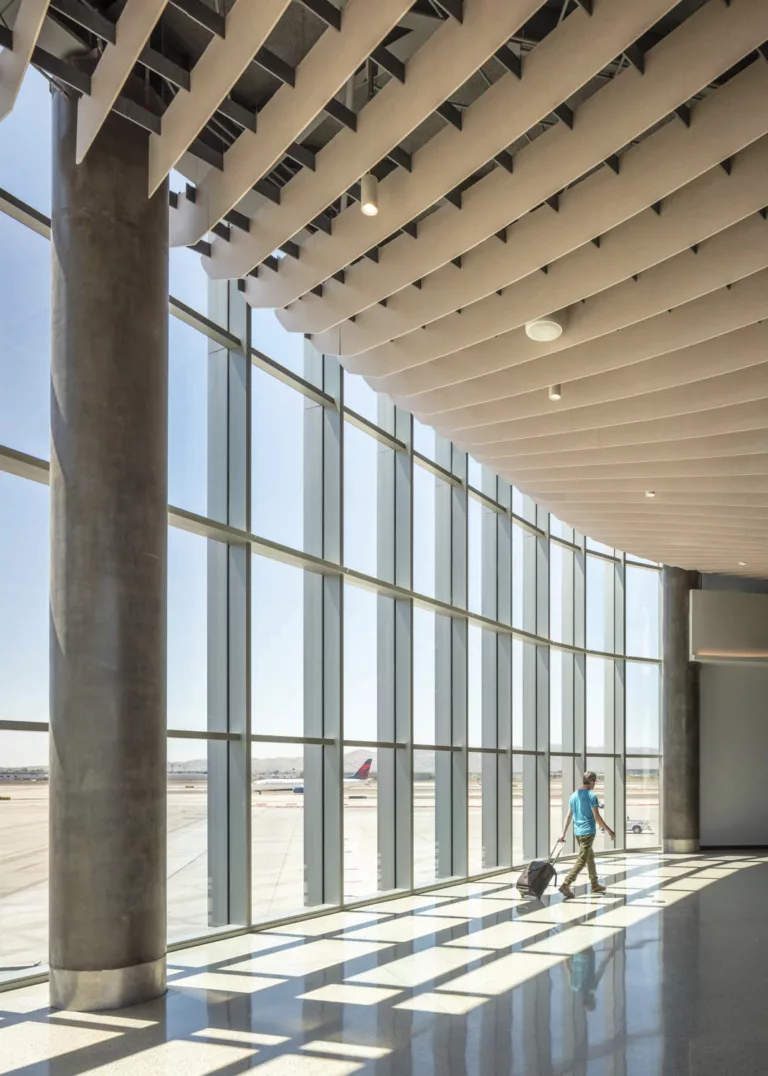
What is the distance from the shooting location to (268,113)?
20.9ft

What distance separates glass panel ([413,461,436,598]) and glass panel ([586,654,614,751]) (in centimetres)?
612

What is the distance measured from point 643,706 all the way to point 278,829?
9.42 meters

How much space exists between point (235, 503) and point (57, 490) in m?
3.20

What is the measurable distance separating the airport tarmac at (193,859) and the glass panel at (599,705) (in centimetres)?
134

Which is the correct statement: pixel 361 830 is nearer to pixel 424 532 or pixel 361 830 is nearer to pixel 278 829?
pixel 278 829

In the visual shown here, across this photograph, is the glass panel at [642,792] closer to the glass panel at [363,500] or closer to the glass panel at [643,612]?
the glass panel at [643,612]

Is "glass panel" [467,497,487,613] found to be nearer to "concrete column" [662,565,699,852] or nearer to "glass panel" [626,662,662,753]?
"concrete column" [662,565,699,852]

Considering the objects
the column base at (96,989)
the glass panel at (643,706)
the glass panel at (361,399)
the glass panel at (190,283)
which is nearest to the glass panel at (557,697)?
the glass panel at (643,706)

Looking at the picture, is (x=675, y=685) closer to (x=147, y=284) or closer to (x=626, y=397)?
(x=626, y=397)

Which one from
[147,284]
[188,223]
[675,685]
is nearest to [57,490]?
[147,284]

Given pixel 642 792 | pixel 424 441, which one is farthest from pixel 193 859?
pixel 642 792

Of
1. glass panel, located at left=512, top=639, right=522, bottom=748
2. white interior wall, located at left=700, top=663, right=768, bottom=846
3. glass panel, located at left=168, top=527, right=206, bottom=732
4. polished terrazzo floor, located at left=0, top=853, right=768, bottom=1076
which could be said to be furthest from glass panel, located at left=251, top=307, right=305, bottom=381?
white interior wall, located at left=700, top=663, right=768, bottom=846

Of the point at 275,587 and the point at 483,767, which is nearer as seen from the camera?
the point at 275,587

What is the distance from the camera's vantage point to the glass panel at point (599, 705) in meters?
20.1
